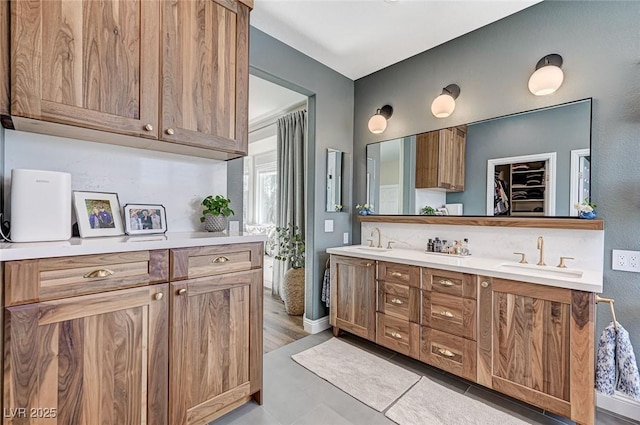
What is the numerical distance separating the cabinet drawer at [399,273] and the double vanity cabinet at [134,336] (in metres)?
1.12

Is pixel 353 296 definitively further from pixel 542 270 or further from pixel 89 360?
pixel 89 360

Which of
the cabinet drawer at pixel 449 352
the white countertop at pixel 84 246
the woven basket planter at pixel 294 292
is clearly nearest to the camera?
the white countertop at pixel 84 246

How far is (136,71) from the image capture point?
1.48m

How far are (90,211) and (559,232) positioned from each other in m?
3.01

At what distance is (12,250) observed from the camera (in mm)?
1028

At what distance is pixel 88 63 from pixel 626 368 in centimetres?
316

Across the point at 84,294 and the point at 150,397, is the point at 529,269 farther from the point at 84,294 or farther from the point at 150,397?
the point at 84,294

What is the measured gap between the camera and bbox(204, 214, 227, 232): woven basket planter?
1996 mm

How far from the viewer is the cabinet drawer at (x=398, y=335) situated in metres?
2.21

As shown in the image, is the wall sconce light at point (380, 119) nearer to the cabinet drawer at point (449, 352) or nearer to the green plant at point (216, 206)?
the green plant at point (216, 206)

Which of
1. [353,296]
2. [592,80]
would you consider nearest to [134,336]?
[353,296]

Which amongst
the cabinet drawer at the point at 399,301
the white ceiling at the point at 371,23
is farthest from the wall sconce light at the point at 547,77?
the cabinet drawer at the point at 399,301

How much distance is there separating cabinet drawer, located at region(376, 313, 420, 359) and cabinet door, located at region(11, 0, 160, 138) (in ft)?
7.18

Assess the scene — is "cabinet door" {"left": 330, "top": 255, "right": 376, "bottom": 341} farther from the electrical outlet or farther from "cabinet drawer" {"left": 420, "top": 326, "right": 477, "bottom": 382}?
the electrical outlet
